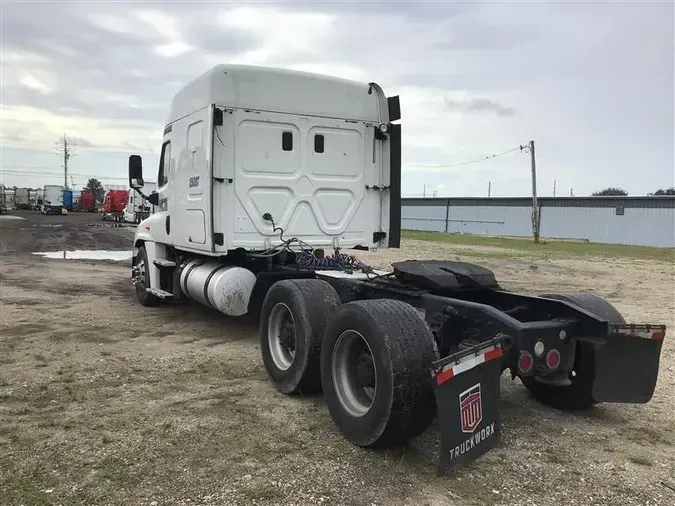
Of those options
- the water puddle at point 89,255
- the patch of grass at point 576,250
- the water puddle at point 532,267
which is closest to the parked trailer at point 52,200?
the patch of grass at point 576,250

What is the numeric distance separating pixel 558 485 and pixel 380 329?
142 centimetres

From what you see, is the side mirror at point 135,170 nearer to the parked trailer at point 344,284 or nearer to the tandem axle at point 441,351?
the parked trailer at point 344,284

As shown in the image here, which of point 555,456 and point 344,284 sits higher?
point 344,284

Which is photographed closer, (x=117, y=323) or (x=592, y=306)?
(x=592, y=306)

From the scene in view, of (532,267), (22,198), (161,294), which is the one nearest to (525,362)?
(161,294)

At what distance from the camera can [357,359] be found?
14.1 feet

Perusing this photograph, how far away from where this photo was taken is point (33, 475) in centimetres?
360

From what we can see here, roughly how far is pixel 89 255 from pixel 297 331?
1495 centimetres

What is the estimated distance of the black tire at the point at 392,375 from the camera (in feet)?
12.0

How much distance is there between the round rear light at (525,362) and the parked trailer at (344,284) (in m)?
0.01

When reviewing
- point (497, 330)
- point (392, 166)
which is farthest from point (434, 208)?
point (497, 330)

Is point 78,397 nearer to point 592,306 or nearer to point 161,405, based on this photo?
point 161,405

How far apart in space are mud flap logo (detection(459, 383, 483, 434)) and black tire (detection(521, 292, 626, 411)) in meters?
1.27

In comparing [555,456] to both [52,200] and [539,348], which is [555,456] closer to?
[539,348]
